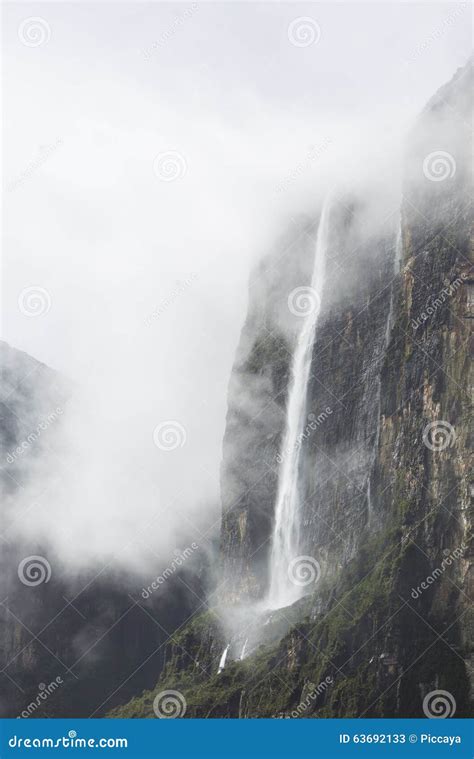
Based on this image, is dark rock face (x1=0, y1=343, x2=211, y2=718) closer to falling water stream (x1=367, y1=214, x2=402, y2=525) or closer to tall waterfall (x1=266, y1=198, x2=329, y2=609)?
tall waterfall (x1=266, y1=198, x2=329, y2=609)

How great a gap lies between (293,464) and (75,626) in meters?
56.5

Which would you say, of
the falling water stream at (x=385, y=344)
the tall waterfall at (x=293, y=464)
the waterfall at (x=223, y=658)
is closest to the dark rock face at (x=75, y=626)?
the waterfall at (x=223, y=658)

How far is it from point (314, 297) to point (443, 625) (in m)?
47.2

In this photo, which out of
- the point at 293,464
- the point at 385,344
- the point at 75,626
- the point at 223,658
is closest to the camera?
the point at 385,344

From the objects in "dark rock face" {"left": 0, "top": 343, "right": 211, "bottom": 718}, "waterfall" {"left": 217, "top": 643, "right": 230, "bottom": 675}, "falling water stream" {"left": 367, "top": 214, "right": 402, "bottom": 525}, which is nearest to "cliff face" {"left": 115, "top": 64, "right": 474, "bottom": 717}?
"falling water stream" {"left": 367, "top": 214, "right": 402, "bottom": 525}

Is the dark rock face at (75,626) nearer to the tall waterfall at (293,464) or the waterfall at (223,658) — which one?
the waterfall at (223,658)

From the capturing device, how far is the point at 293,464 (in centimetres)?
10050

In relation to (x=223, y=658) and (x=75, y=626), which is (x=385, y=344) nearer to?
(x=223, y=658)

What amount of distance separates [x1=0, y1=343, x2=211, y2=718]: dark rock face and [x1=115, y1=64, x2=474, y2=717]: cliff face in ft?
72.8

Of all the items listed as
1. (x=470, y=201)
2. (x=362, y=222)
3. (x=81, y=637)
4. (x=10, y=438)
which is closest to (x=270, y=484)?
(x=362, y=222)

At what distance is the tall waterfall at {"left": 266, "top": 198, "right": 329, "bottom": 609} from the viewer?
95625mm

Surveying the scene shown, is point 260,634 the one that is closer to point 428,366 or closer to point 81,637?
→ point 428,366

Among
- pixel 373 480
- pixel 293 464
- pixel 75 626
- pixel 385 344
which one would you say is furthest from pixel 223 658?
pixel 75 626

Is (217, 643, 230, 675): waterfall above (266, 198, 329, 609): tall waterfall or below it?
below
